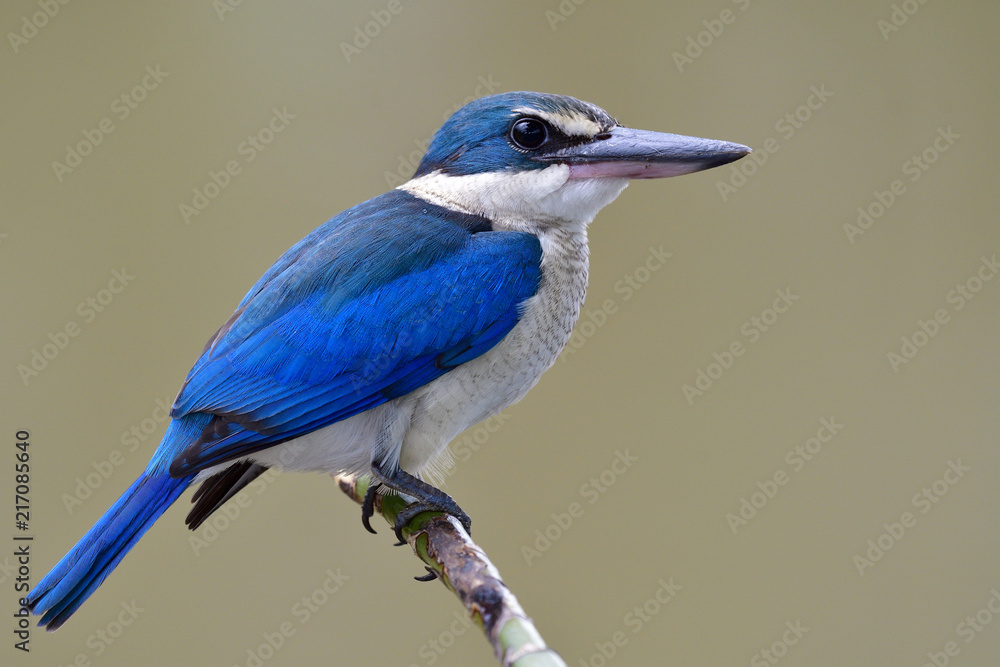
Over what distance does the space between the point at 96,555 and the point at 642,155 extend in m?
1.27

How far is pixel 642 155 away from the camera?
75.1 inches

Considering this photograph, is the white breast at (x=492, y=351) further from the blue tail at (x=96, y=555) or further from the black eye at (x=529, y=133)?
the blue tail at (x=96, y=555)

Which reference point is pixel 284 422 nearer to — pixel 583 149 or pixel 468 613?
pixel 468 613

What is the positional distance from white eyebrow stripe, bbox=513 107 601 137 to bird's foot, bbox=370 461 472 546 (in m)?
0.79

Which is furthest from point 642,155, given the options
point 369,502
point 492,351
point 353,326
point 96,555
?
point 96,555

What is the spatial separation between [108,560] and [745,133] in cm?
271

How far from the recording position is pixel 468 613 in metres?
1.29

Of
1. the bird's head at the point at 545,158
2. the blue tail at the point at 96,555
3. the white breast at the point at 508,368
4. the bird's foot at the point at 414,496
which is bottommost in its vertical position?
the blue tail at the point at 96,555

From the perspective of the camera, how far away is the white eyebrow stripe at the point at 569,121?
1.96 meters

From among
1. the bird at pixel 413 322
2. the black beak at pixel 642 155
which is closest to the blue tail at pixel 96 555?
the bird at pixel 413 322

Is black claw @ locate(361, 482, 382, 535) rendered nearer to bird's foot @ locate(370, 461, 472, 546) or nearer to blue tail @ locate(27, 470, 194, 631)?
bird's foot @ locate(370, 461, 472, 546)

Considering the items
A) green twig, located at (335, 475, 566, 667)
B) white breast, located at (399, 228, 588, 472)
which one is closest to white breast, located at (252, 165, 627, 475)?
white breast, located at (399, 228, 588, 472)

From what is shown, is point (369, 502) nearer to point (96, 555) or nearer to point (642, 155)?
point (96, 555)

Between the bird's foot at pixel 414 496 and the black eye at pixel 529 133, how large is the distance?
73 cm
